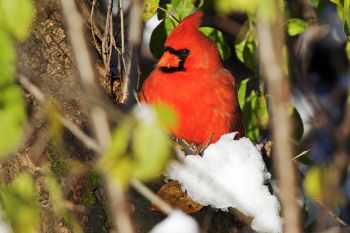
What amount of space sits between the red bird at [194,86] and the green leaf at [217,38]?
0.22 ft

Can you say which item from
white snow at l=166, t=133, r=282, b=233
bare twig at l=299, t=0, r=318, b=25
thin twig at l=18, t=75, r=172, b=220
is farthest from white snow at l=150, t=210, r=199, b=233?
bare twig at l=299, t=0, r=318, b=25

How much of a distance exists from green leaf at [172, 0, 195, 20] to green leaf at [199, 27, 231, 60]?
0.09m

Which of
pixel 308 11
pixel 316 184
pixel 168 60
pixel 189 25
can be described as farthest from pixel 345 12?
pixel 308 11

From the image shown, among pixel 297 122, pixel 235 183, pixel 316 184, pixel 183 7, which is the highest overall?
pixel 183 7

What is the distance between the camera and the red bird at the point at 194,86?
2.66 meters

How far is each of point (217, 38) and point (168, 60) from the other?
0.28 meters

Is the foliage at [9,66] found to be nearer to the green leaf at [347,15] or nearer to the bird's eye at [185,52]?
the green leaf at [347,15]

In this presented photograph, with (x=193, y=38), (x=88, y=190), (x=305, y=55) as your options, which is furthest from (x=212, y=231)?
(x=305, y=55)

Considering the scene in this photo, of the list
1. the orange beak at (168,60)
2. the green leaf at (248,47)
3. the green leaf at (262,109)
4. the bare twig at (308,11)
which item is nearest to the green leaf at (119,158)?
the orange beak at (168,60)

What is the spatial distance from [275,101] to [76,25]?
30 centimetres

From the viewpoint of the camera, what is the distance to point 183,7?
2789 millimetres

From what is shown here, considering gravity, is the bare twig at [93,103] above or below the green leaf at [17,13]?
below

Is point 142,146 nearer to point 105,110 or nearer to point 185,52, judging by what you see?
point 105,110

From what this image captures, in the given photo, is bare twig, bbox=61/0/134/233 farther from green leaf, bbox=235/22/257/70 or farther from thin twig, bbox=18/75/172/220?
green leaf, bbox=235/22/257/70
